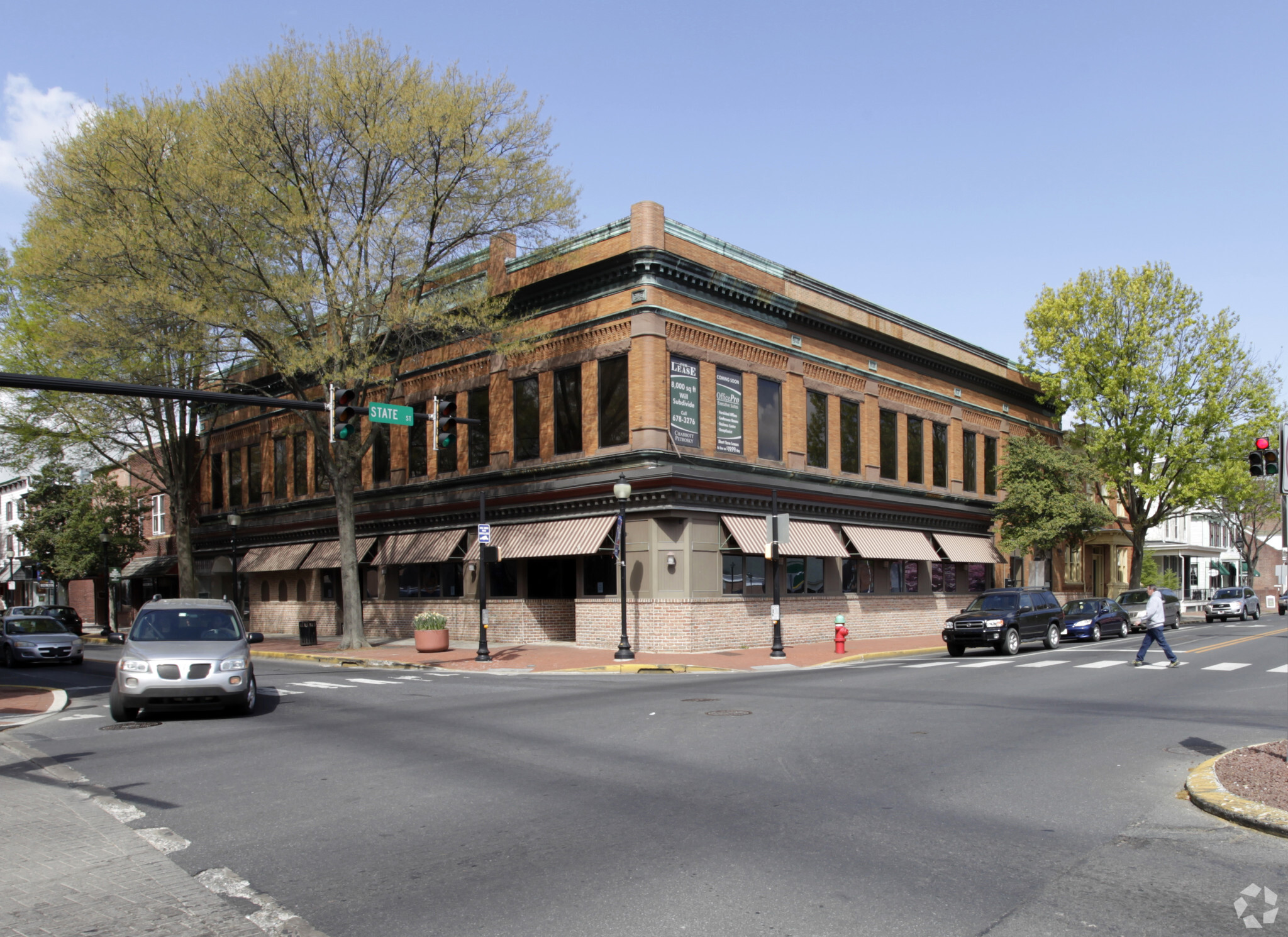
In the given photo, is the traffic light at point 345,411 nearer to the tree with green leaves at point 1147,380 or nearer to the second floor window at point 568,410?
the second floor window at point 568,410

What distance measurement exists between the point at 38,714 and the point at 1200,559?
96287mm

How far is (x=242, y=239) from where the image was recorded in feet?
93.0

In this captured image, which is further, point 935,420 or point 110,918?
point 935,420

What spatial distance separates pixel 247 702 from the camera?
14.9m

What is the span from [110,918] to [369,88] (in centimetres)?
2481

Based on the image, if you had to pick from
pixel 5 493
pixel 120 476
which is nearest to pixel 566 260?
pixel 120 476

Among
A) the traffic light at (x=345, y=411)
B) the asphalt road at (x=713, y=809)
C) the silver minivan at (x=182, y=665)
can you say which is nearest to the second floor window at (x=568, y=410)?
the traffic light at (x=345, y=411)

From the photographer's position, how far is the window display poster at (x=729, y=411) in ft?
99.7

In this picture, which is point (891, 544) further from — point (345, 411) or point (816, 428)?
point (345, 411)

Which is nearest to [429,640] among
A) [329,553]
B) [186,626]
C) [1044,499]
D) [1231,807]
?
[329,553]

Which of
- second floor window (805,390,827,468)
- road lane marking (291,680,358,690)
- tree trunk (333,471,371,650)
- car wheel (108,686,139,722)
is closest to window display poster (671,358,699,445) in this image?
second floor window (805,390,827,468)

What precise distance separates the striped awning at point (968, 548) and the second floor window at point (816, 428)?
26.1 feet

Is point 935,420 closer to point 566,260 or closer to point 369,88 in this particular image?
point 566,260

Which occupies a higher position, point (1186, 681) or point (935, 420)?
point (935, 420)
